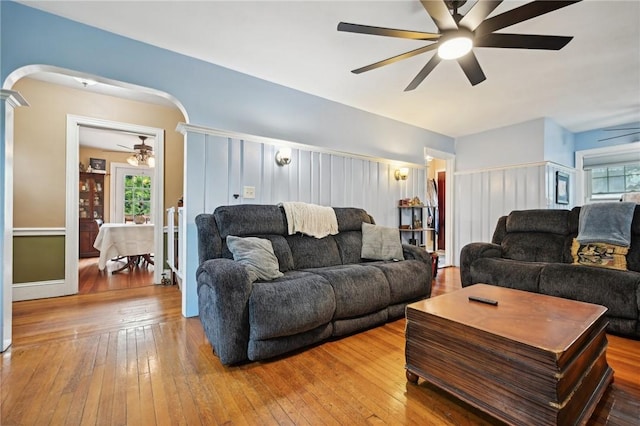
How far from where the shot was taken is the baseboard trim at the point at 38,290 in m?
3.23

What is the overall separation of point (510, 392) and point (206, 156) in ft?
9.64

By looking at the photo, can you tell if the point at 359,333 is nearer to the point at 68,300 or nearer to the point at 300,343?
the point at 300,343

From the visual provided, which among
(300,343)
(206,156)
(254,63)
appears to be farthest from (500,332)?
(254,63)

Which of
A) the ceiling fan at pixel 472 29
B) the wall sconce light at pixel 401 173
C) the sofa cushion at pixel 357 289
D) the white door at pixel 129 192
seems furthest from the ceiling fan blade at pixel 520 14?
the white door at pixel 129 192

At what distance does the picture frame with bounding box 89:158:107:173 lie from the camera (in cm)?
678

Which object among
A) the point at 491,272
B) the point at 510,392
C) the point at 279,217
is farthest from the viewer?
the point at 491,272

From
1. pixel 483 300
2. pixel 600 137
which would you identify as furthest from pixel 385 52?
pixel 600 137

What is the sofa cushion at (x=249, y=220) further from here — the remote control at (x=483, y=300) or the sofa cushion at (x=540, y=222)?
the sofa cushion at (x=540, y=222)

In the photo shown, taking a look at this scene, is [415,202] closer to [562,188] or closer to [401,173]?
[401,173]

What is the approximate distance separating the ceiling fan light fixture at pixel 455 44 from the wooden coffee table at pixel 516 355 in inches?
67.1

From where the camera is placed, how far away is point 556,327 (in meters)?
1.38

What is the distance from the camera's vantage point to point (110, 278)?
4.32 m

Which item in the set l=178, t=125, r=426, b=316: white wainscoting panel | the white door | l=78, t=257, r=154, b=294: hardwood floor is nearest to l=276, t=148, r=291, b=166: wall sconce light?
l=178, t=125, r=426, b=316: white wainscoting panel

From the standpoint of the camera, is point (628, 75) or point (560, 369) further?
point (628, 75)
